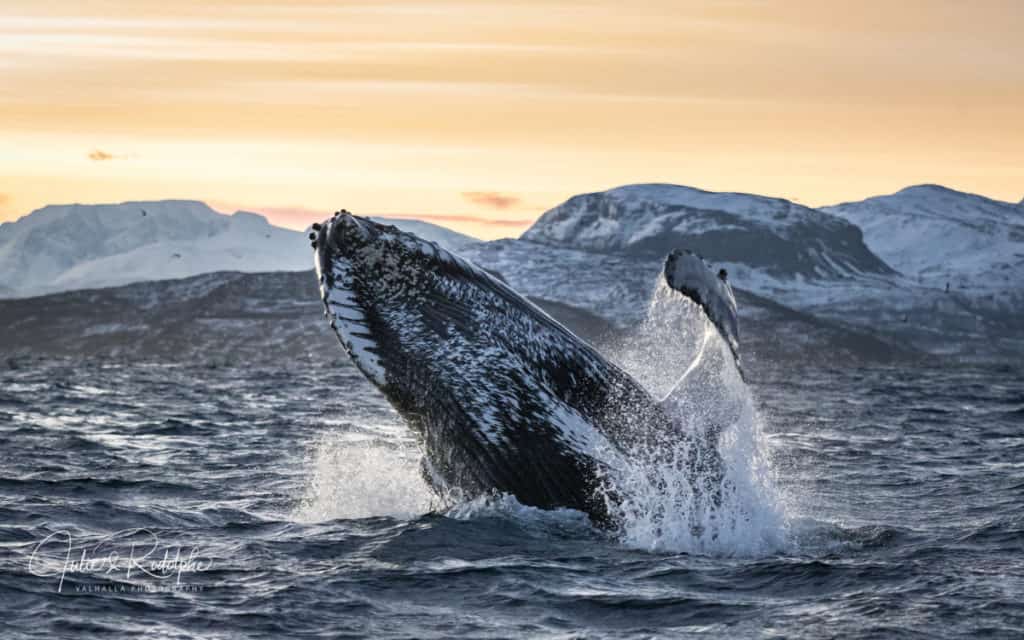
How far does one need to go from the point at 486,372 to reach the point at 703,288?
1610mm

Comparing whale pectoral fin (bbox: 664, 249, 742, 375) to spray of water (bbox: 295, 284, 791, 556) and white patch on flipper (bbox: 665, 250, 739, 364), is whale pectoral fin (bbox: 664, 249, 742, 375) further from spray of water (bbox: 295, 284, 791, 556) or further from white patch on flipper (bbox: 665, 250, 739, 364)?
spray of water (bbox: 295, 284, 791, 556)

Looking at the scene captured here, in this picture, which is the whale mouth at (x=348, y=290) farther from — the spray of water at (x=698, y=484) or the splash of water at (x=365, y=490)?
the splash of water at (x=365, y=490)

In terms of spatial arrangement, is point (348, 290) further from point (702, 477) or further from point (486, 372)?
point (702, 477)

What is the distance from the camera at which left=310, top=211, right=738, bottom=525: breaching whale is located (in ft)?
30.4

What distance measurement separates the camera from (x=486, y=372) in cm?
938

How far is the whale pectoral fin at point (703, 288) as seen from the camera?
8945 mm

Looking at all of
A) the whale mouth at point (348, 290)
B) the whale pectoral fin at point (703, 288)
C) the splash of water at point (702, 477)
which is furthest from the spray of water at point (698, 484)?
the whale mouth at point (348, 290)

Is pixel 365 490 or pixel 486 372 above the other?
pixel 486 372

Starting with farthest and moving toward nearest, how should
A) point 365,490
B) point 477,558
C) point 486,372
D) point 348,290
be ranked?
point 365,490, point 477,558, point 486,372, point 348,290

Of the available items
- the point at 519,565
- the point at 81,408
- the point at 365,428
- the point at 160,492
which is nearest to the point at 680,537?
the point at 519,565

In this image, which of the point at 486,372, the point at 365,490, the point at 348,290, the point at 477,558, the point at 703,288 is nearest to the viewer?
the point at 703,288

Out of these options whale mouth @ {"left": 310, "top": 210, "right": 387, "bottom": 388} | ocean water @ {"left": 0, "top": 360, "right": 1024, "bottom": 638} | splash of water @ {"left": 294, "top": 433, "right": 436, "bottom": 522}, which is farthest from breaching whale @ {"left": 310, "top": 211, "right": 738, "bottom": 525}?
splash of water @ {"left": 294, "top": 433, "right": 436, "bottom": 522}

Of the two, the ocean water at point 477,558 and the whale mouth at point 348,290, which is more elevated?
the whale mouth at point 348,290

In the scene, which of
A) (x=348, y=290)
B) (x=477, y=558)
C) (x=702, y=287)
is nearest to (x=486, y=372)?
(x=348, y=290)
